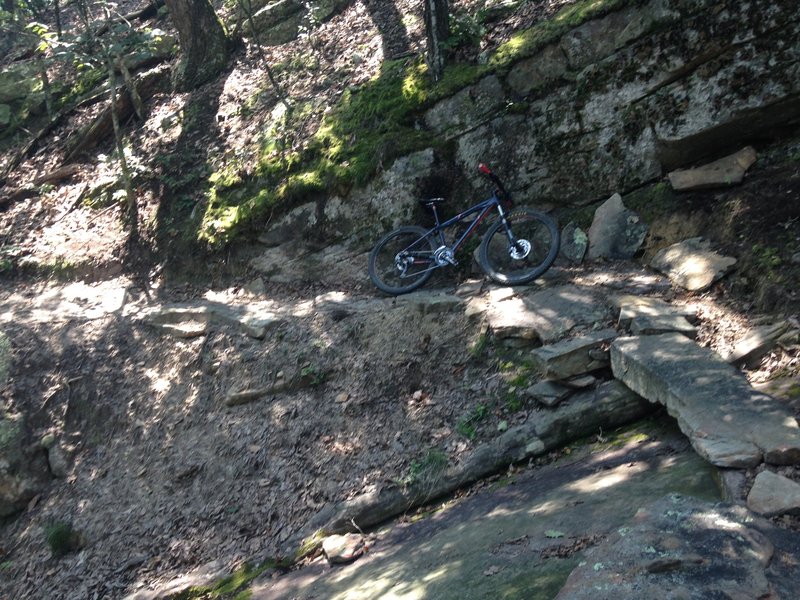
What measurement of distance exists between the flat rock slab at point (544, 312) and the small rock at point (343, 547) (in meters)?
2.36

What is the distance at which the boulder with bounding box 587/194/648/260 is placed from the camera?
718 centimetres

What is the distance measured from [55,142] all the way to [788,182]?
10.4 metres

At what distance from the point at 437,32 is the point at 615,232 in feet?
11.6

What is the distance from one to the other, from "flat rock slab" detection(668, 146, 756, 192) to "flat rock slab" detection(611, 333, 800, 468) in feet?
7.19

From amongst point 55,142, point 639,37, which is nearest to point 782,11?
point 639,37

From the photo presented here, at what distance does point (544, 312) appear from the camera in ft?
21.0

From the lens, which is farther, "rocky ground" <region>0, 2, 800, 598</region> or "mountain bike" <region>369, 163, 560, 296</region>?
"mountain bike" <region>369, 163, 560, 296</region>

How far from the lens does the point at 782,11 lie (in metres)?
6.72

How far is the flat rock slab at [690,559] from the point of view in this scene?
2.75m

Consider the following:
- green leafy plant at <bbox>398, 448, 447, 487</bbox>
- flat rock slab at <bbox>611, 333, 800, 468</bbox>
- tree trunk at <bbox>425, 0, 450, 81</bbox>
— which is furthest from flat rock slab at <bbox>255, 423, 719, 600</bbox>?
tree trunk at <bbox>425, 0, 450, 81</bbox>

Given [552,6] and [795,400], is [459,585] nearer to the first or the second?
[795,400]

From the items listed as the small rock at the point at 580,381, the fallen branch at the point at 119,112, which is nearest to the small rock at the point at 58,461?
the small rock at the point at 580,381

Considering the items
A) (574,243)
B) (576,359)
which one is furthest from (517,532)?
(574,243)

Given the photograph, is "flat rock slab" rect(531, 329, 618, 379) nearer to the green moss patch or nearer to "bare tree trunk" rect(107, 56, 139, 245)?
the green moss patch
